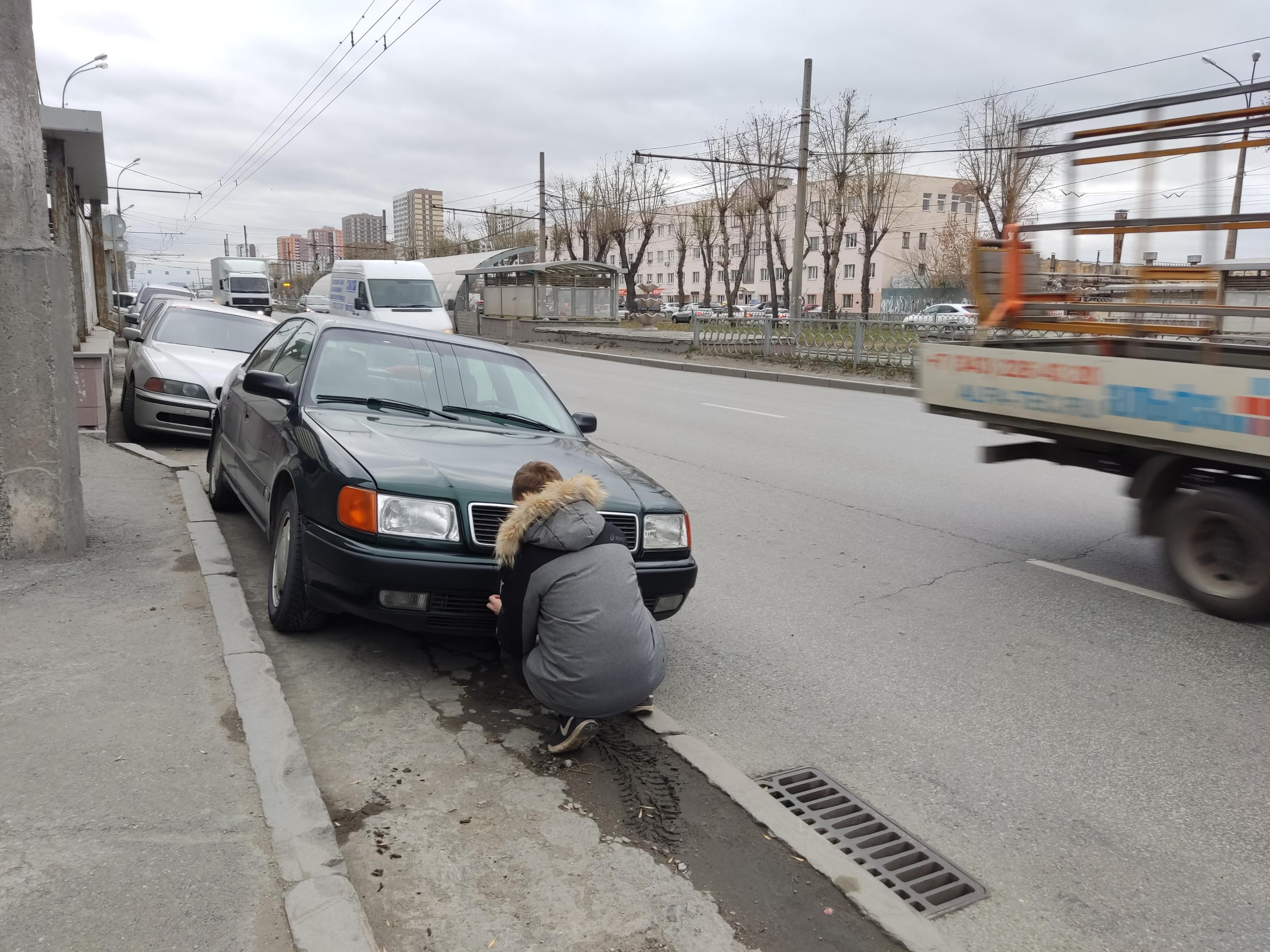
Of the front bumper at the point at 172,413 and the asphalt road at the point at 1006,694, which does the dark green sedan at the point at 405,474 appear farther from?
the front bumper at the point at 172,413

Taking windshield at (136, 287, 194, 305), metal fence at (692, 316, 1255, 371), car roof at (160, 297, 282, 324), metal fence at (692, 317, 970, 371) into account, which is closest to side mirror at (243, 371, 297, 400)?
car roof at (160, 297, 282, 324)

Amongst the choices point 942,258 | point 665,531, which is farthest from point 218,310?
point 942,258

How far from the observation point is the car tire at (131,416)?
10289 mm

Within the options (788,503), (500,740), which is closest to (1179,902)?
(500,740)

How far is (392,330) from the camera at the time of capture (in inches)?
239

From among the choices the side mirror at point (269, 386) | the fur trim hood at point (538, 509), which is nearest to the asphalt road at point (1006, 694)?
the fur trim hood at point (538, 509)

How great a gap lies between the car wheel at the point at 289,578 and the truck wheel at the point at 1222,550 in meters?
4.93

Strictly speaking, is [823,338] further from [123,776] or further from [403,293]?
[123,776]

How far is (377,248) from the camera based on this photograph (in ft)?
308

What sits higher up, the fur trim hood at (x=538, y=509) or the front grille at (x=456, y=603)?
the fur trim hood at (x=538, y=509)

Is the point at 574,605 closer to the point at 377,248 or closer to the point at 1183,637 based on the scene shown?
the point at 1183,637

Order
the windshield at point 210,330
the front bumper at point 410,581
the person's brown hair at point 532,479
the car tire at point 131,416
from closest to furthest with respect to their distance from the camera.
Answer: the person's brown hair at point 532,479
the front bumper at point 410,581
the car tire at point 131,416
the windshield at point 210,330

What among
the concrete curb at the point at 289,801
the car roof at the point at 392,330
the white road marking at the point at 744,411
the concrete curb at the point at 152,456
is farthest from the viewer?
the white road marking at the point at 744,411

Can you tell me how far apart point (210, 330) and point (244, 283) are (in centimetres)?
4121
